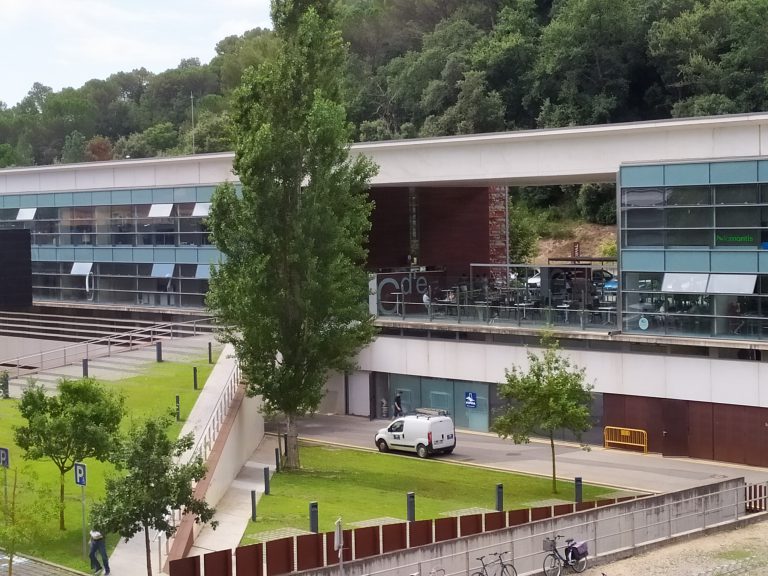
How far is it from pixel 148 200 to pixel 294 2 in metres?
20.2

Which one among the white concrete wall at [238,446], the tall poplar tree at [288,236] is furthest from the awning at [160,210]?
the tall poplar tree at [288,236]

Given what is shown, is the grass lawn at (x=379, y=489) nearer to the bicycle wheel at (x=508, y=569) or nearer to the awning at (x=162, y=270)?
the bicycle wheel at (x=508, y=569)

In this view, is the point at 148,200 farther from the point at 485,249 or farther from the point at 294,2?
the point at 294,2

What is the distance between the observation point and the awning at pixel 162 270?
53.9 metres

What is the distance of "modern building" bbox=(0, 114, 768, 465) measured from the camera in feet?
117

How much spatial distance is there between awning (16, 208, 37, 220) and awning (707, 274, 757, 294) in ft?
122

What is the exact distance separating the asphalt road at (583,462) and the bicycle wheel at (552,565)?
9157mm

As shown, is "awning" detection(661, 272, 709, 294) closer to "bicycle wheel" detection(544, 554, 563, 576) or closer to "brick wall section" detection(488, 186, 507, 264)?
"bicycle wheel" detection(544, 554, 563, 576)

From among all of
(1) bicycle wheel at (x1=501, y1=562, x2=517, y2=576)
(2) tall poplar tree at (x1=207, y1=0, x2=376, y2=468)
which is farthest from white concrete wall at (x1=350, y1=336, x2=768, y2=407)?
(1) bicycle wheel at (x1=501, y1=562, x2=517, y2=576)

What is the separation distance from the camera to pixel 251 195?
3469cm

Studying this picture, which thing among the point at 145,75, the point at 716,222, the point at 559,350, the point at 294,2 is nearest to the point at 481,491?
the point at 559,350

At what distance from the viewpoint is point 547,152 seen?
40.5 meters

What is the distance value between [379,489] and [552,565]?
9.30 m

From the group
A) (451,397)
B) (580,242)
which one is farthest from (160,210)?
(580,242)
